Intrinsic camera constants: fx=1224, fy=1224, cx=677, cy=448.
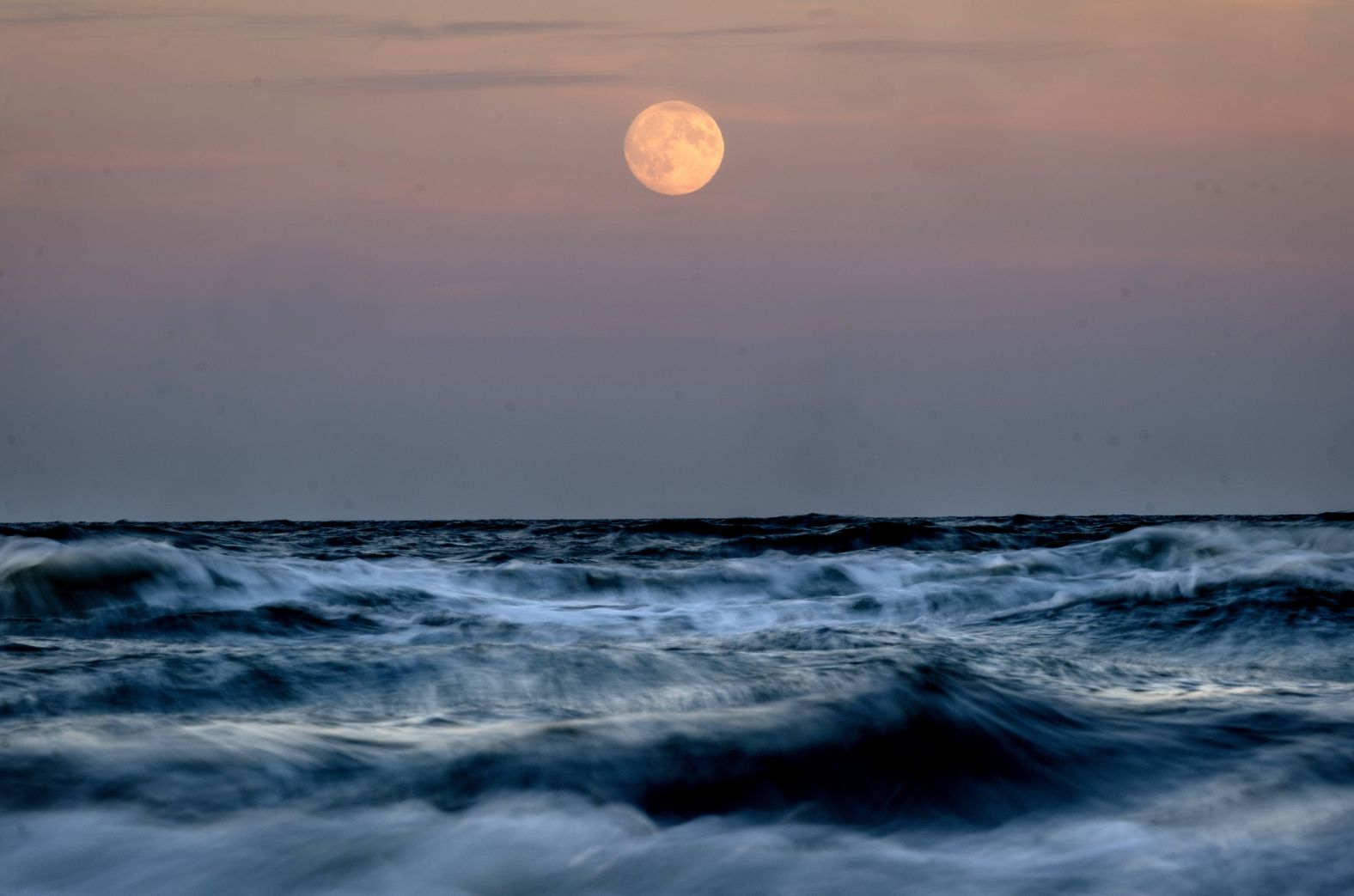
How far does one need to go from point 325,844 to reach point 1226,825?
2.27 meters

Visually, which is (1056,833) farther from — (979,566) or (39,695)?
(979,566)

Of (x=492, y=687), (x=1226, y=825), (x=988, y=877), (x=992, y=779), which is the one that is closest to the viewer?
(x=988, y=877)

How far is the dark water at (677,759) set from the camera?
283 centimetres

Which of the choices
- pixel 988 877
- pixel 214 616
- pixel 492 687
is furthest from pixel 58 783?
pixel 214 616

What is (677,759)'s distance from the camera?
139 inches

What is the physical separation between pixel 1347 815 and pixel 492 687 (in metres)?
2.95

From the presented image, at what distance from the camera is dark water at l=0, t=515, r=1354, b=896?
2832 millimetres

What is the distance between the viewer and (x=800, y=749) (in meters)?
3.65

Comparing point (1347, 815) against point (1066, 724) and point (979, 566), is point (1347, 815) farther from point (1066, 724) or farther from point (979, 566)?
point (979, 566)

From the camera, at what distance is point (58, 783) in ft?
10.6

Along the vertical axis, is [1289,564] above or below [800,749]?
above

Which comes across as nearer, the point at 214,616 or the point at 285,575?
the point at 214,616

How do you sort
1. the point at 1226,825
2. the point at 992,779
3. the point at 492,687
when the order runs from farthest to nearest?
the point at 492,687, the point at 992,779, the point at 1226,825

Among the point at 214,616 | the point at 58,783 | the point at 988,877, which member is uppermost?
the point at 214,616
